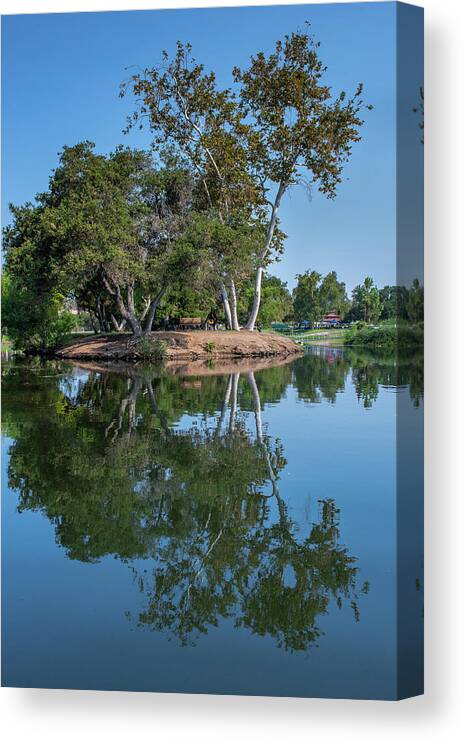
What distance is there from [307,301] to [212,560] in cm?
1358

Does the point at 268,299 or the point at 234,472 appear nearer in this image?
the point at 234,472

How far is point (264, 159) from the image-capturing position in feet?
67.9

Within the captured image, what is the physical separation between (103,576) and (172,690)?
102 cm

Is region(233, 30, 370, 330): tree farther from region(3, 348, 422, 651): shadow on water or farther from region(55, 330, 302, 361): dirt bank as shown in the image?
region(3, 348, 422, 651): shadow on water

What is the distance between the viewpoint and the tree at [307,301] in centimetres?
1439

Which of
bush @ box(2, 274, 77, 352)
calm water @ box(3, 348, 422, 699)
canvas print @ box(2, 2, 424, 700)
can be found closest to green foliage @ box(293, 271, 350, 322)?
canvas print @ box(2, 2, 424, 700)

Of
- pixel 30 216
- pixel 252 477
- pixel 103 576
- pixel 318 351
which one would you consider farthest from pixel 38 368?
pixel 103 576

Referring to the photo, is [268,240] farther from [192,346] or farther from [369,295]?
[369,295]

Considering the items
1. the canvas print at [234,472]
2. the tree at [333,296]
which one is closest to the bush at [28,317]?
the canvas print at [234,472]

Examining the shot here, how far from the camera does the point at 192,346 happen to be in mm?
26172

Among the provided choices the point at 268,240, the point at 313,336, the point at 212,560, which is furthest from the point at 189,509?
the point at 313,336

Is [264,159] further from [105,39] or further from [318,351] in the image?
[105,39]

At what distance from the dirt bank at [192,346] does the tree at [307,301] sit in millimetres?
4397

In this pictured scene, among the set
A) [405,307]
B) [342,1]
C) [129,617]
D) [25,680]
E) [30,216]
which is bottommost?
[25,680]
